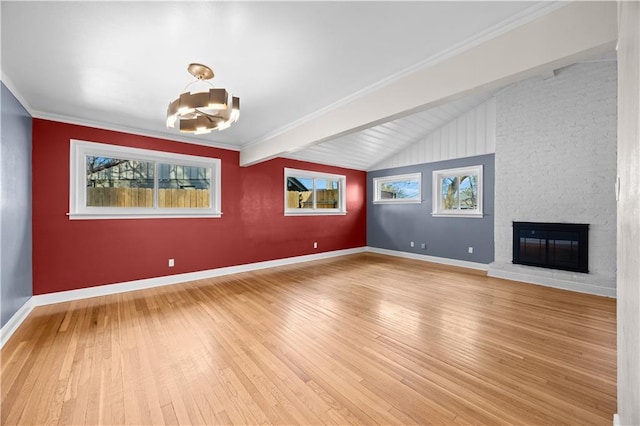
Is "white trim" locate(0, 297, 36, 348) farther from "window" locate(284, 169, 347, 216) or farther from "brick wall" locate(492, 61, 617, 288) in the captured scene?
"brick wall" locate(492, 61, 617, 288)

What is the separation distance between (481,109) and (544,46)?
4.01 meters

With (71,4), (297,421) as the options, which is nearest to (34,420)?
(297,421)

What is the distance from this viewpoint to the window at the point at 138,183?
360 cm

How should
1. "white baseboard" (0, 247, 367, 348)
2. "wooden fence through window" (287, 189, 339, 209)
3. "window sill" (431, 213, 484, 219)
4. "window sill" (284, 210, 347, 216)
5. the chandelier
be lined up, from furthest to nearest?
"wooden fence through window" (287, 189, 339, 209) < "window sill" (284, 210, 347, 216) < "window sill" (431, 213, 484, 219) < "white baseboard" (0, 247, 367, 348) < the chandelier

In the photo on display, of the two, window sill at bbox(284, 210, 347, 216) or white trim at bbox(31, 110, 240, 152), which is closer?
white trim at bbox(31, 110, 240, 152)

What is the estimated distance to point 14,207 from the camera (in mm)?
2684

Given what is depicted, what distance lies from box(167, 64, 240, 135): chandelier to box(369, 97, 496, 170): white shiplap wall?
16.1 feet

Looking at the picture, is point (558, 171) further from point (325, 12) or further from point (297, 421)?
point (297, 421)

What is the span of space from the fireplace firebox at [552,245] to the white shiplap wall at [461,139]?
5.50ft

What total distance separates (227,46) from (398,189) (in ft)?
18.5

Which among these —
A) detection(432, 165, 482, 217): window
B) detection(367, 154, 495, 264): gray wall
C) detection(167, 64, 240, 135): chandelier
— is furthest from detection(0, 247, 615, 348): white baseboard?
detection(167, 64, 240, 135): chandelier

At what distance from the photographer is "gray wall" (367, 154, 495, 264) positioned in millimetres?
5176

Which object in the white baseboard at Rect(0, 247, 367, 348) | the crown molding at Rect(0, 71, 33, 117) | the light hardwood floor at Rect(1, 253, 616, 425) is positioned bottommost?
the light hardwood floor at Rect(1, 253, 616, 425)

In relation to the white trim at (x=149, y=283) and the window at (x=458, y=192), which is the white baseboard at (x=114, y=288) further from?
the window at (x=458, y=192)
